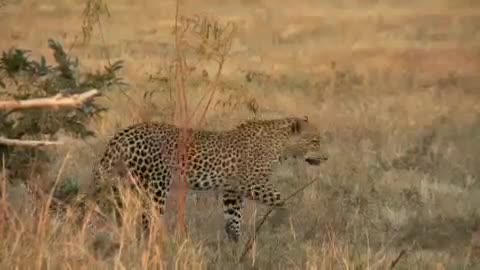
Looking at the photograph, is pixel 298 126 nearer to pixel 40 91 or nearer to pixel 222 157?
pixel 222 157

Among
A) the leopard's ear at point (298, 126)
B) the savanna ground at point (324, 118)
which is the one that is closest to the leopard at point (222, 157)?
the leopard's ear at point (298, 126)

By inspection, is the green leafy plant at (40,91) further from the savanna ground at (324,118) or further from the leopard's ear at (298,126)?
the leopard's ear at (298,126)

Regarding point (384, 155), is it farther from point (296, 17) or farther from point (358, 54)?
point (296, 17)

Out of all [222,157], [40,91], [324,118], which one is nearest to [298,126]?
[222,157]

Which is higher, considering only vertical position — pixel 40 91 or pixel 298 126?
pixel 40 91

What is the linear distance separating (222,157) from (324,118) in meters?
4.62

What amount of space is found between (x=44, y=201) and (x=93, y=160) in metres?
4.66

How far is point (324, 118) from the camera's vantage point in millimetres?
14070

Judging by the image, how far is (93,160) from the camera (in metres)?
Answer: 10.4

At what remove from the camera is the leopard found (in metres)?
9.07

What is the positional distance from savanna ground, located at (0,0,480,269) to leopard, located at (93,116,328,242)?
22cm

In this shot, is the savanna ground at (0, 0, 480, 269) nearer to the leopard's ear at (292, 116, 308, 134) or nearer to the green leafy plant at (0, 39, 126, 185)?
the green leafy plant at (0, 39, 126, 185)

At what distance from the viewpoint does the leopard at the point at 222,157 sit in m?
9.07

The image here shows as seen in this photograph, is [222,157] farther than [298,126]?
No
